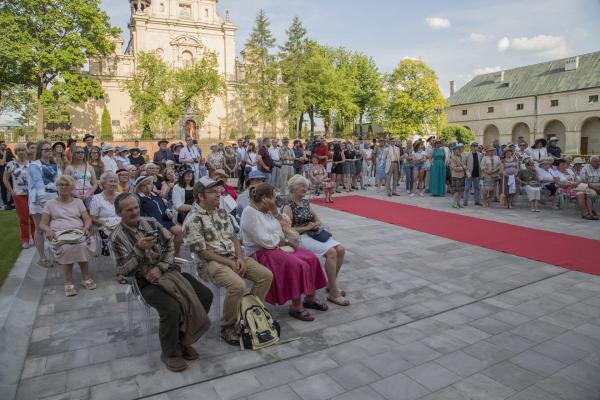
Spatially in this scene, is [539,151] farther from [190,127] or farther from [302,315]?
[190,127]

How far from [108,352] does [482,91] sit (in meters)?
58.8

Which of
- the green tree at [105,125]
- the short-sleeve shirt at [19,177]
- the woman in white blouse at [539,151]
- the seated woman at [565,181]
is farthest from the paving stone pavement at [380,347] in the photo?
the green tree at [105,125]

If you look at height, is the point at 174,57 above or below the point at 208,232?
above

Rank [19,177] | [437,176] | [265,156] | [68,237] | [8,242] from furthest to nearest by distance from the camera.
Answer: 1. [437,176]
2. [265,156]
3. [8,242]
4. [19,177]
5. [68,237]

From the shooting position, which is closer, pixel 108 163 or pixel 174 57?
pixel 108 163

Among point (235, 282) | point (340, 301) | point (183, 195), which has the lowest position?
point (340, 301)

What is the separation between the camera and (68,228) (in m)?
5.36

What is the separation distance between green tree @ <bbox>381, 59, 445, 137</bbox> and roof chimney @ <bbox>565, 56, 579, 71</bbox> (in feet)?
46.8

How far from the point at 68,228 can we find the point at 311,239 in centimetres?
323

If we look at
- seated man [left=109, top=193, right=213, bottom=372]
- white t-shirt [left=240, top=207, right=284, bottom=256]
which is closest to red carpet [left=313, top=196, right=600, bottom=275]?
white t-shirt [left=240, top=207, right=284, bottom=256]

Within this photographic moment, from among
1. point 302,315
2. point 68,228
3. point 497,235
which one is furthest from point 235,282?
point 497,235

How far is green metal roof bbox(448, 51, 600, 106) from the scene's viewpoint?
44.2 meters

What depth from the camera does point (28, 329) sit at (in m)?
4.21

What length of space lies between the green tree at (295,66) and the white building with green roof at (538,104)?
23.1 meters
